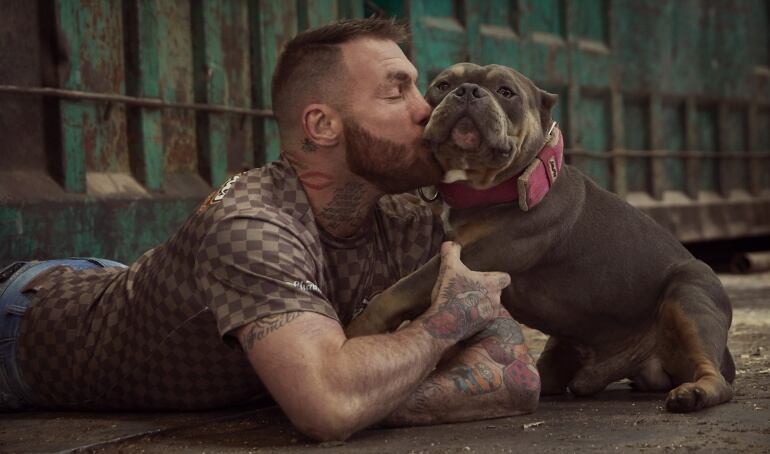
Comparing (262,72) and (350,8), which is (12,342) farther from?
(350,8)

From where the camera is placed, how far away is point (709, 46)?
36.1 feet

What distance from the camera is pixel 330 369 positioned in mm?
3332

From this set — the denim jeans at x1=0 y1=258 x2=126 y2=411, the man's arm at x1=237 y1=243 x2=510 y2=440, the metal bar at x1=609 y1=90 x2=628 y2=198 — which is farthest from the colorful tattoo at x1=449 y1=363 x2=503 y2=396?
the metal bar at x1=609 y1=90 x2=628 y2=198

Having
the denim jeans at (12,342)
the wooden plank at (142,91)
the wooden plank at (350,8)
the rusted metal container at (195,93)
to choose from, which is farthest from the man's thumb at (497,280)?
the wooden plank at (350,8)

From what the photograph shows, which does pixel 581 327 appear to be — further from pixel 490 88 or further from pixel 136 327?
pixel 136 327

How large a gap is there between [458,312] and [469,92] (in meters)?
0.75

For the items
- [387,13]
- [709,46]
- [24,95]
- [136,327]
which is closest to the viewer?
[136,327]

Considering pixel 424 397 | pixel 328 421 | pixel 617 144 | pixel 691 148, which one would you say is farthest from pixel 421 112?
pixel 691 148

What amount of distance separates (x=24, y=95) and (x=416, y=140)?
2.00 meters

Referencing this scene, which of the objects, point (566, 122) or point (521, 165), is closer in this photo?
point (521, 165)

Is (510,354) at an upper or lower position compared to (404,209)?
lower

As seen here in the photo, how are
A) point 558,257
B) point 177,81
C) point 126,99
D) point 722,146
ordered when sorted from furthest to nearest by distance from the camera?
point 722,146, point 177,81, point 126,99, point 558,257

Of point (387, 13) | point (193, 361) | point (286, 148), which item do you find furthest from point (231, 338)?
point (387, 13)

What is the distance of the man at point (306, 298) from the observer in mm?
3396
